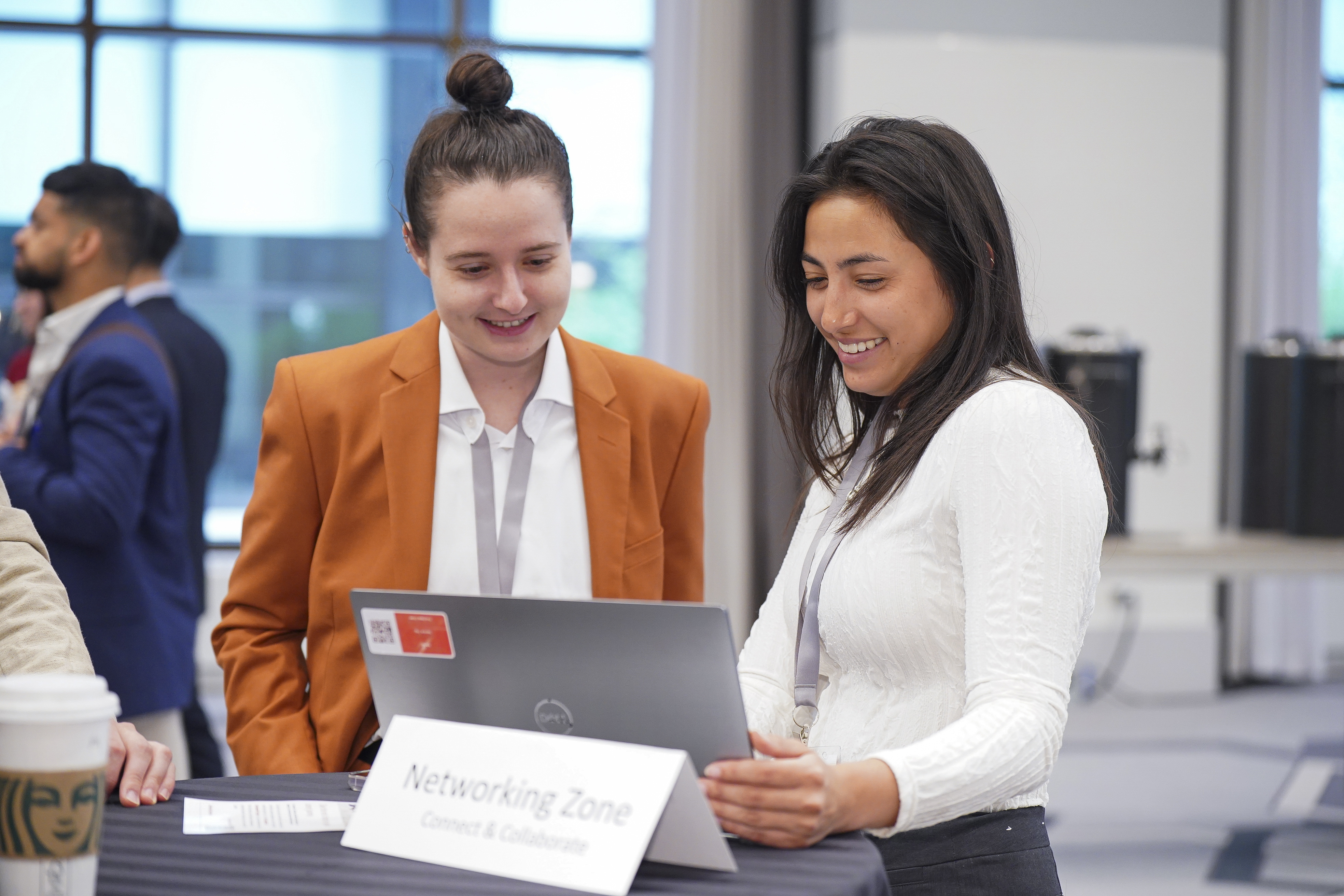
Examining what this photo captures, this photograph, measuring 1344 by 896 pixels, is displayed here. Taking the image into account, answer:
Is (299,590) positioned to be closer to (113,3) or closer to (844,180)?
(844,180)

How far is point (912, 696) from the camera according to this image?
127cm

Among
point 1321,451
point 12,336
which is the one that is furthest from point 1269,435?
point 12,336

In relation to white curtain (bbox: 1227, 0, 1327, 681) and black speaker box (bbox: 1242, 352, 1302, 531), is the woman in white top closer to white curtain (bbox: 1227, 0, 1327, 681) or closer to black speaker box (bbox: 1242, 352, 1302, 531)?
black speaker box (bbox: 1242, 352, 1302, 531)

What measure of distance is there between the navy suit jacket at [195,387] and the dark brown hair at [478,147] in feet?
5.13

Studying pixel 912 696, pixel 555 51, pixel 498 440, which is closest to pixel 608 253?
pixel 555 51

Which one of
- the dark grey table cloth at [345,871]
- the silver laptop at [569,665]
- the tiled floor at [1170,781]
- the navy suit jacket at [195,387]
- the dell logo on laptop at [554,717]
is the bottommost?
the tiled floor at [1170,781]

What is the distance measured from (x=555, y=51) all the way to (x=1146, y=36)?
253 cm

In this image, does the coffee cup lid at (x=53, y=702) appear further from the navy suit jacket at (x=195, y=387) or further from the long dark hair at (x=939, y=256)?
the navy suit jacket at (x=195, y=387)

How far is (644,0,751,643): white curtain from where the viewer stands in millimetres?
5344

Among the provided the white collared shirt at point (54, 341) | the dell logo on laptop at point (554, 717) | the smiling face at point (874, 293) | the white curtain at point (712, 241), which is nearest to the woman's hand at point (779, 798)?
the dell logo on laptop at point (554, 717)

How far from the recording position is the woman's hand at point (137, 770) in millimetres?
1151

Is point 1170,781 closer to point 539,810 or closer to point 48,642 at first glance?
point 539,810

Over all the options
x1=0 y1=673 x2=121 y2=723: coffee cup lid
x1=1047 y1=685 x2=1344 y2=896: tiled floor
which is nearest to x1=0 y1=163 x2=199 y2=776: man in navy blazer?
x1=0 y1=673 x2=121 y2=723: coffee cup lid

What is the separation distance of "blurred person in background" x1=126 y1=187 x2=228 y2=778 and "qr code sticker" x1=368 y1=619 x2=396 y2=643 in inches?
76.5
